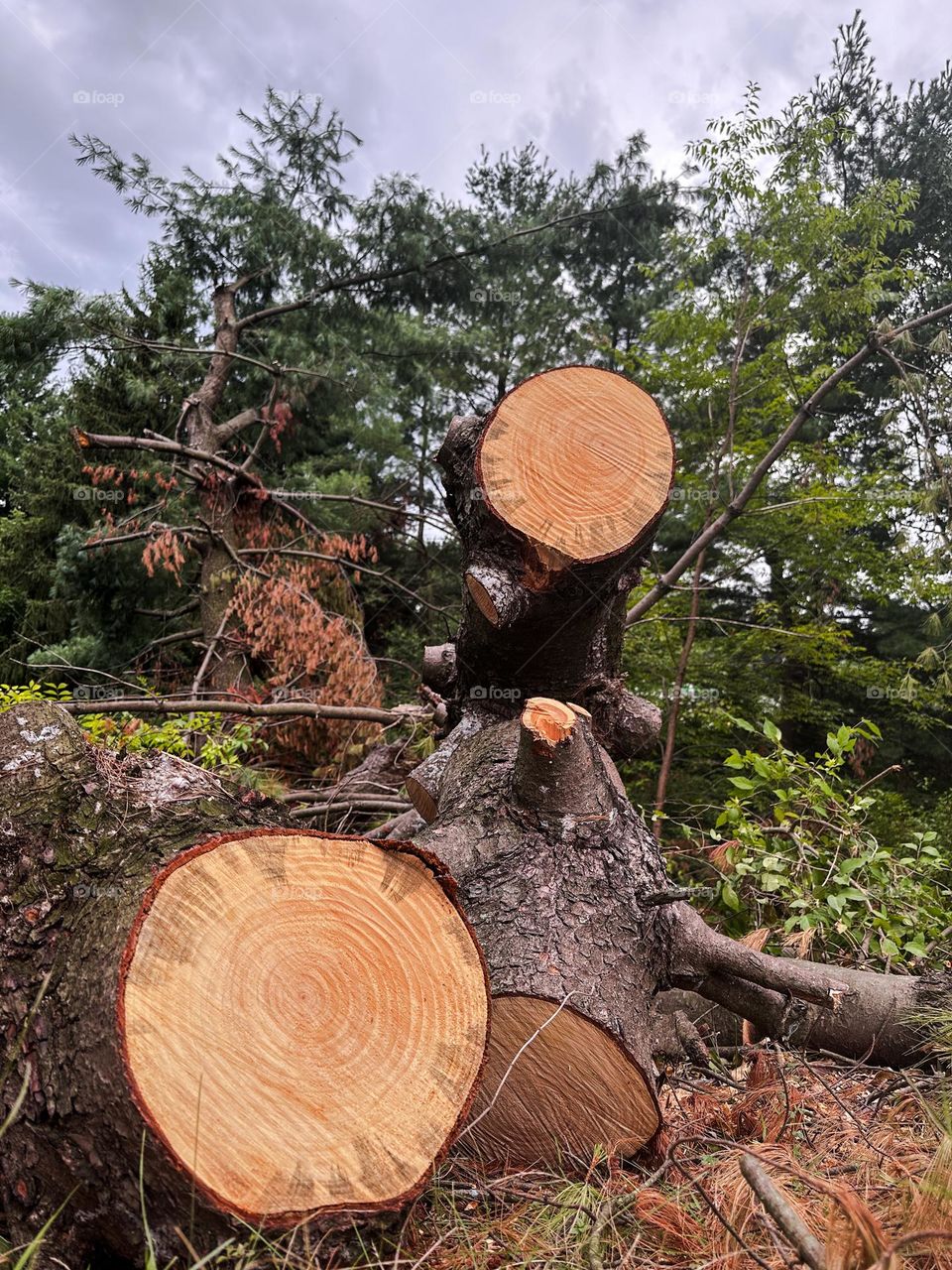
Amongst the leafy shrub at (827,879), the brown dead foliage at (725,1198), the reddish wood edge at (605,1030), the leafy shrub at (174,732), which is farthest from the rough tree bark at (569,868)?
the leafy shrub at (174,732)

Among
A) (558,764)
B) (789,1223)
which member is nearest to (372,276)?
(558,764)

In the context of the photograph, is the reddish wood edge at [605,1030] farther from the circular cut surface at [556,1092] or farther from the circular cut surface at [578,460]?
the circular cut surface at [578,460]

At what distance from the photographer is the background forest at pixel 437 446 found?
239 inches

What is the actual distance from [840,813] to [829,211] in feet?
15.3

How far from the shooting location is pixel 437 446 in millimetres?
7246

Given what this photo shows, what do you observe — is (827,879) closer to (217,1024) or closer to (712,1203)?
(712,1203)

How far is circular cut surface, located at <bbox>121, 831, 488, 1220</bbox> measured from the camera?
1108 mm

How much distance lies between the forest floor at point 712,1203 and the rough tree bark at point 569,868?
137 mm

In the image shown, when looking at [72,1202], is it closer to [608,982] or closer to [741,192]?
[608,982]

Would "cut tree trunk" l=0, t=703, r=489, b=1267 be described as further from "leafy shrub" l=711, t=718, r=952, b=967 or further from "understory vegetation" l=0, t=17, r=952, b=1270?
"leafy shrub" l=711, t=718, r=952, b=967

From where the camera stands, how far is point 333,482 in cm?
796

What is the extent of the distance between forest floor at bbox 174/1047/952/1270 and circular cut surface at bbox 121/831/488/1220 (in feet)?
0.33

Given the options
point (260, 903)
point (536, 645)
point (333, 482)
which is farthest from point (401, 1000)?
point (333, 482)

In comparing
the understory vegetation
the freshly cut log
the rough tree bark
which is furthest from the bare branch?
the freshly cut log
